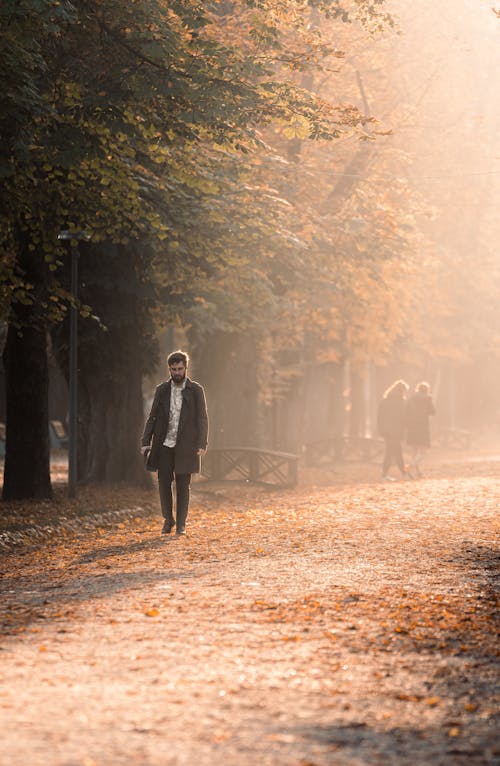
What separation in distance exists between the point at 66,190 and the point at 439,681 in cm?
1128

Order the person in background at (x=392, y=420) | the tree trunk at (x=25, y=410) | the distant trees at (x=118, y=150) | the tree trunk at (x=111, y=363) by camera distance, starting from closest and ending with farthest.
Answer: the distant trees at (x=118, y=150) → the tree trunk at (x=25, y=410) → the tree trunk at (x=111, y=363) → the person in background at (x=392, y=420)

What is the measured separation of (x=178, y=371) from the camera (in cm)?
1570

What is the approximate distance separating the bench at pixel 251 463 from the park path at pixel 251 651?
11.7 meters

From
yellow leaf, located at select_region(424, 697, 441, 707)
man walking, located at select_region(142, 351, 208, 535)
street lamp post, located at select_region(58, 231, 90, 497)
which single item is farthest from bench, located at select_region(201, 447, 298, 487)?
yellow leaf, located at select_region(424, 697, 441, 707)

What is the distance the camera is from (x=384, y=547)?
1459cm

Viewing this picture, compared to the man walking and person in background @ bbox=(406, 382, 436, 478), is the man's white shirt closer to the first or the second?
the man walking

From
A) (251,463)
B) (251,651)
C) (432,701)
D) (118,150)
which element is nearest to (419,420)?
(251,463)

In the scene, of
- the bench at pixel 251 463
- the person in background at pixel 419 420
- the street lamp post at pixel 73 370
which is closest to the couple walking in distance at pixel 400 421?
the person in background at pixel 419 420

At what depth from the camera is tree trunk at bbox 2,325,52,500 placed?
1933 cm

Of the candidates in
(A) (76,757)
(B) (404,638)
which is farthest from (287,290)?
(A) (76,757)

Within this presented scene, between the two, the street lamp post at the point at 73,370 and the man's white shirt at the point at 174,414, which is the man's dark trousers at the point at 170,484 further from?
the street lamp post at the point at 73,370

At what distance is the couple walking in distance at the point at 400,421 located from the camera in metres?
30.4

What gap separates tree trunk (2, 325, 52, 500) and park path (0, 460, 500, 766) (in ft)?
12.9

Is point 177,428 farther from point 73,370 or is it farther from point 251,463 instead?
point 251,463
